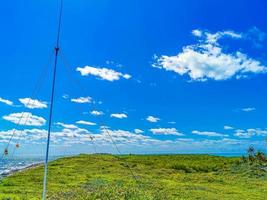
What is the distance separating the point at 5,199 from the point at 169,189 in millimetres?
12204

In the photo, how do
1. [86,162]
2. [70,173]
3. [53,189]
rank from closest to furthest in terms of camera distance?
[53,189] → [70,173] → [86,162]

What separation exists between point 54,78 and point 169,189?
1608cm

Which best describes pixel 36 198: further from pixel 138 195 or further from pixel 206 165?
pixel 206 165

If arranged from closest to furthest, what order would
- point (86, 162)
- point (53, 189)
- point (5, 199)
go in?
point (5, 199) < point (53, 189) < point (86, 162)

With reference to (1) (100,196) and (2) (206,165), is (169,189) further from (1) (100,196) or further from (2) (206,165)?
(2) (206,165)

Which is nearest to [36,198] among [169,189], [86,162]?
[169,189]

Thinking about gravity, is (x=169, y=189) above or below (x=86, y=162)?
below

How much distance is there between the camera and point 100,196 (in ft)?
65.6

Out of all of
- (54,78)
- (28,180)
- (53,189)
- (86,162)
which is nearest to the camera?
(54,78)

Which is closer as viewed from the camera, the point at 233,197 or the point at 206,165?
the point at 233,197

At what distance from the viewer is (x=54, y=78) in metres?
13.4

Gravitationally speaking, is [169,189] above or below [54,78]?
below

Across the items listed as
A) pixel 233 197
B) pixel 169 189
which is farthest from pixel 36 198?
pixel 233 197

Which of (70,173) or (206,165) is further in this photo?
(206,165)
